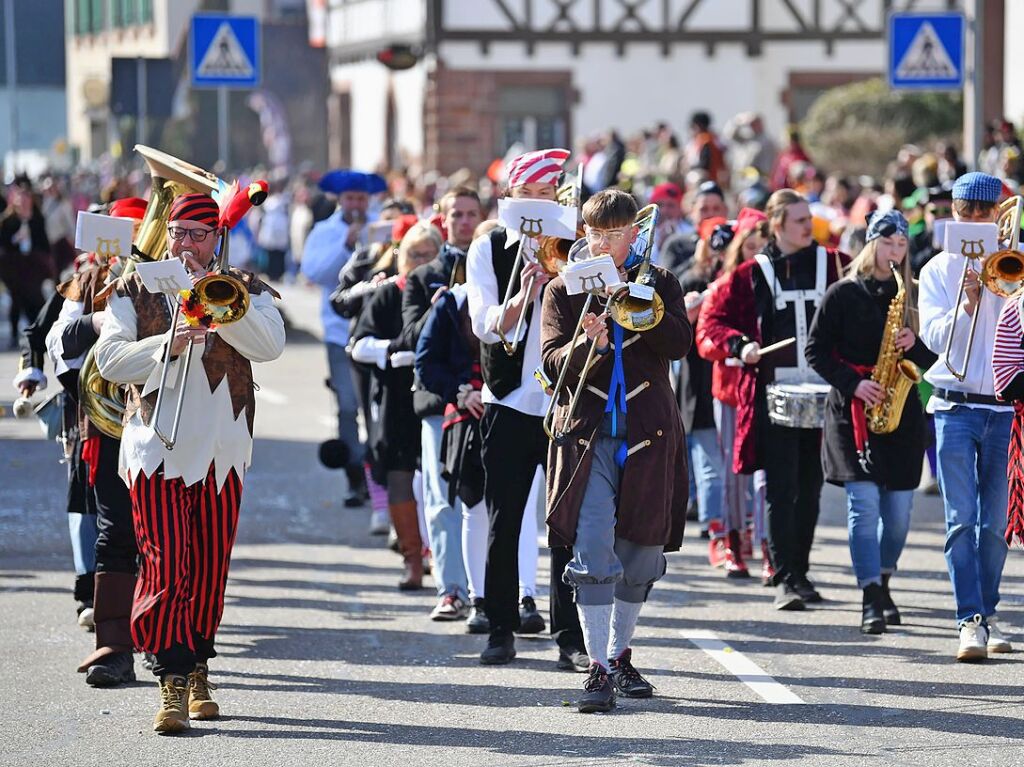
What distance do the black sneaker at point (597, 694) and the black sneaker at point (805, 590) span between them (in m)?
2.36

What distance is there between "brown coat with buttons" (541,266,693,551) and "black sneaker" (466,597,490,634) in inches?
64.7

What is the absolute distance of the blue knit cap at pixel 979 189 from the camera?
837cm

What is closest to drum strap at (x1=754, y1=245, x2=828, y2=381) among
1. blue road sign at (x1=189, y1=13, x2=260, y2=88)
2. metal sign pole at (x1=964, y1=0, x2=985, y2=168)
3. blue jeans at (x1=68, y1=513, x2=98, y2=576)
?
blue jeans at (x1=68, y1=513, x2=98, y2=576)

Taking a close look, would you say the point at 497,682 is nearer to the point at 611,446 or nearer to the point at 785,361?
the point at 611,446

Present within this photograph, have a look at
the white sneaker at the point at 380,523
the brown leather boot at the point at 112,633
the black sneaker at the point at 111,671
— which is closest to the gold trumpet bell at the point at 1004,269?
the brown leather boot at the point at 112,633

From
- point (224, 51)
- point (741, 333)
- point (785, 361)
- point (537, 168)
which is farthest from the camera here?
Result: point (224, 51)

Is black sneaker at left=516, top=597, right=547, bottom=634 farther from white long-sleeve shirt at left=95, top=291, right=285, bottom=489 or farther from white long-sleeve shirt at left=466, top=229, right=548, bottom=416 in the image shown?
white long-sleeve shirt at left=95, top=291, right=285, bottom=489

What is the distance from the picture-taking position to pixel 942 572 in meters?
10.5

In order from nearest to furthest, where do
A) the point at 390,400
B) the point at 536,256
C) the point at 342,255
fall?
the point at 536,256 < the point at 390,400 < the point at 342,255

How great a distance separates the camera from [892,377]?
9.02 meters

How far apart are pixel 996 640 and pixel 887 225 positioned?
179 cm

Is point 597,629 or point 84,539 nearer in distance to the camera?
point 597,629

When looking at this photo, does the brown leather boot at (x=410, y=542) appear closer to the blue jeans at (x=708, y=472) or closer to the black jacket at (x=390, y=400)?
the black jacket at (x=390, y=400)

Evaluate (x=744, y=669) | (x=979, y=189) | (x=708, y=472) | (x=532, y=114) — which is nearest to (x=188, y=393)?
(x=744, y=669)
